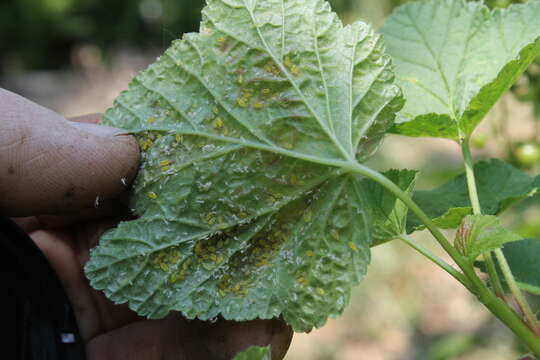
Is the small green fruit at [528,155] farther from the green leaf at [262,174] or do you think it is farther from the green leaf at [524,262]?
the green leaf at [262,174]

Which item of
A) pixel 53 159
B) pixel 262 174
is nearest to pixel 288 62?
pixel 262 174

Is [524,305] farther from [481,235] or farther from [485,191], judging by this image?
[485,191]

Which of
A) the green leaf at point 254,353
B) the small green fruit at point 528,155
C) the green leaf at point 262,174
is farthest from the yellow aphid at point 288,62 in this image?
the small green fruit at point 528,155

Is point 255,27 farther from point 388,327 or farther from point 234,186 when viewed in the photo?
point 388,327

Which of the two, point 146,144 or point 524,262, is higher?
point 146,144

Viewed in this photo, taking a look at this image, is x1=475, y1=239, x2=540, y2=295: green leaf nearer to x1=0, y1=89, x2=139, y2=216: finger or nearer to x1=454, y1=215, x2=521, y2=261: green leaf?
x1=454, y1=215, x2=521, y2=261: green leaf

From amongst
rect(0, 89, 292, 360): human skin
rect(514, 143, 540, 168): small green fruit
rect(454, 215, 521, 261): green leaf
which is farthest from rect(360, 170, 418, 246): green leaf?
rect(514, 143, 540, 168): small green fruit
